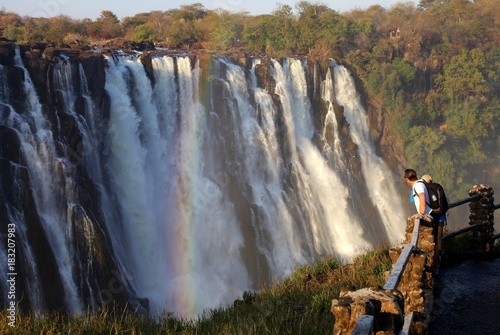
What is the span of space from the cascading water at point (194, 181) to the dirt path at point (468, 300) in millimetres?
9332

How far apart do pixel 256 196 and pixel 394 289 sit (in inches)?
953

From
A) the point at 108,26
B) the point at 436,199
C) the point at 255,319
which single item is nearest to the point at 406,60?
the point at 108,26

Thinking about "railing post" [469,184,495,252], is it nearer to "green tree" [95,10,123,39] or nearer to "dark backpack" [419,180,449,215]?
"dark backpack" [419,180,449,215]

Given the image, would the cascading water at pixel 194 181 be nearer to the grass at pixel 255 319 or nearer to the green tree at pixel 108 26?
the grass at pixel 255 319

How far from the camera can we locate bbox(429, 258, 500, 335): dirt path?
5617 mm

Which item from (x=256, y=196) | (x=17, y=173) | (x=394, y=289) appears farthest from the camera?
(x=256, y=196)

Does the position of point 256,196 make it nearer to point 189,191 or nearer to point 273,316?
point 189,191

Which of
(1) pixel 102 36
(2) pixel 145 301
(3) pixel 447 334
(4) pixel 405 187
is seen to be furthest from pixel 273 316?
(1) pixel 102 36

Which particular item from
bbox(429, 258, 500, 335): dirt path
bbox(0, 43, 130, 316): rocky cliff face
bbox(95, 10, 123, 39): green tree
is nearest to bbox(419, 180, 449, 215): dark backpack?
bbox(429, 258, 500, 335): dirt path

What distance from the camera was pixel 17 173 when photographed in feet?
58.5

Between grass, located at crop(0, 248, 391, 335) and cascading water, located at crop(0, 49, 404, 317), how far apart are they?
28.7 ft

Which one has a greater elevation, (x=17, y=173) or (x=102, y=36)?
(x=102, y=36)

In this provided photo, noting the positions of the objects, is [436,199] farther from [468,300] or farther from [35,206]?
[35,206]

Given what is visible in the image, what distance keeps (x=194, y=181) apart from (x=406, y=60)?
24055 mm
